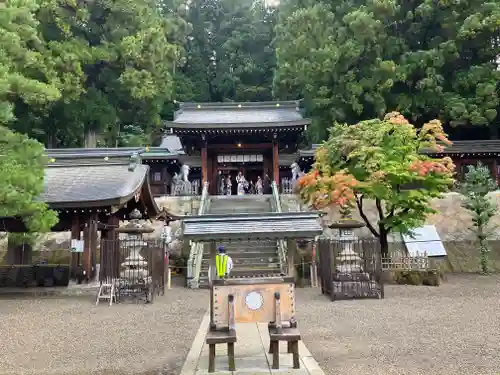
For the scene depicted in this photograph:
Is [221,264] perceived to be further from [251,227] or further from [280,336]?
[280,336]

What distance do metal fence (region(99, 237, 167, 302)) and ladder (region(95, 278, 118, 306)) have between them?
0.10ft

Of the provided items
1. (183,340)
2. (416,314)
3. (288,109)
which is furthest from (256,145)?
(183,340)

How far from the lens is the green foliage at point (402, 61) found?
Result: 942 inches

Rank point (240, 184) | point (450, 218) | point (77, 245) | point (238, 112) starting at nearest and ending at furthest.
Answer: point (77, 245)
point (450, 218)
point (240, 184)
point (238, 112)

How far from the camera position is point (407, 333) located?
7.72 meters

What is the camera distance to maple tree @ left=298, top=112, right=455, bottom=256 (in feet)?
48.5

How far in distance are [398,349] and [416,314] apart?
3.20 metres

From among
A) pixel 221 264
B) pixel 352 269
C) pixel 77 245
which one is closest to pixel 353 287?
pixel 352 269

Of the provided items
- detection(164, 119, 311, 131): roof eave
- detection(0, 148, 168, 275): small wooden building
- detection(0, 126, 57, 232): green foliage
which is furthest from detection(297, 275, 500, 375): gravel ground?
detection(164, 119, 311, 131): roof eave

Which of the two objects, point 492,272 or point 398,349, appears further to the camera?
point 492,272

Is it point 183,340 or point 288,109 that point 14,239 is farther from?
point 288,109

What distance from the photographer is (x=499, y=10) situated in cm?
2298

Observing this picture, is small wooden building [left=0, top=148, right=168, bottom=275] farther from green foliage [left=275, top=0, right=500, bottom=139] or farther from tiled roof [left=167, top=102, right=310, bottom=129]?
green foliage [left=275, top=0, right=500, bottom=139]

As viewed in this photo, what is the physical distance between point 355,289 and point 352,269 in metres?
0.59
